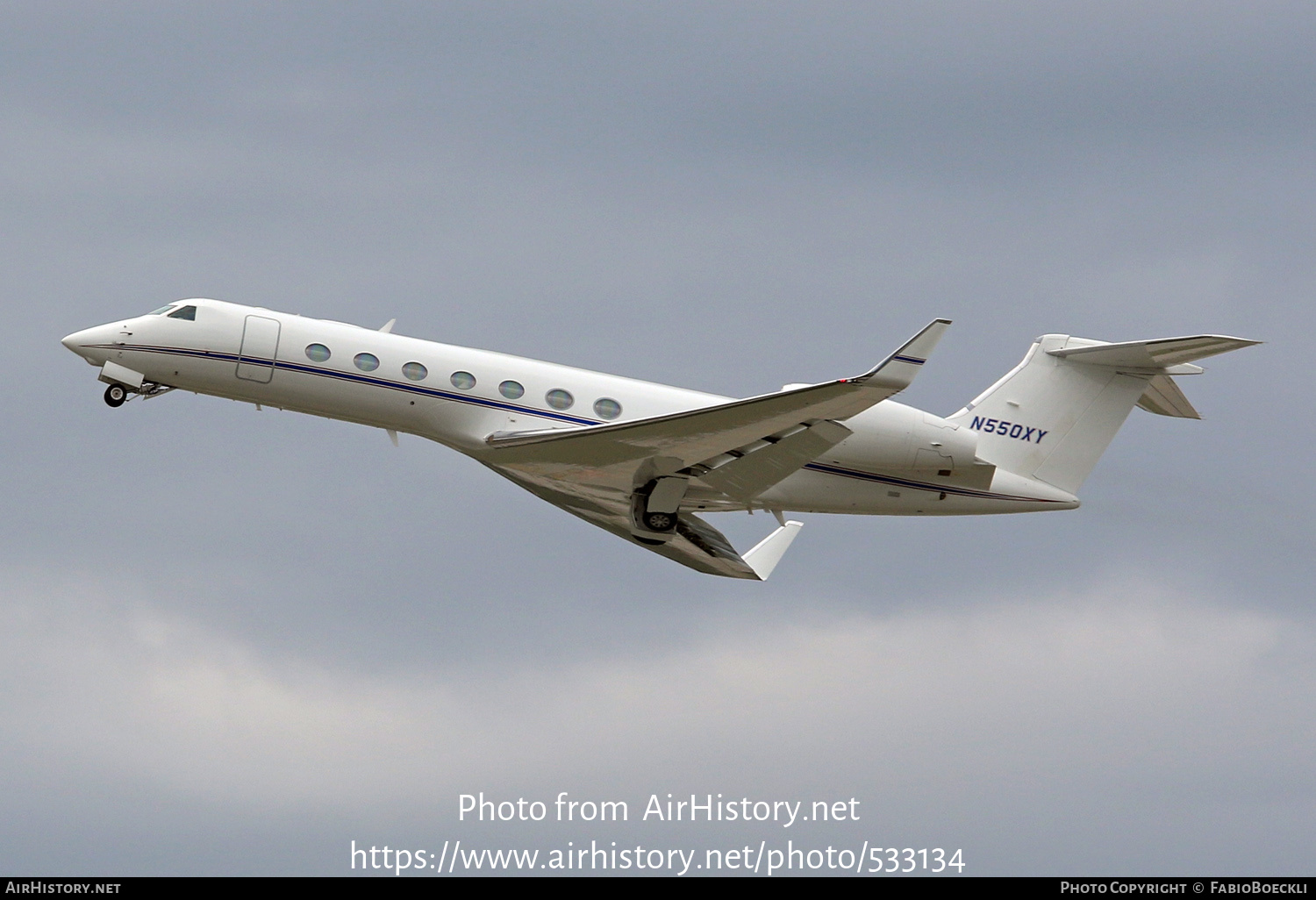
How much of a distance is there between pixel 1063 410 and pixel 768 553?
7.10 meters

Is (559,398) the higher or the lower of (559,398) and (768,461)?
the higher

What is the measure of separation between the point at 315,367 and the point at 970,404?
1182 centimetres

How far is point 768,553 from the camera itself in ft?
105

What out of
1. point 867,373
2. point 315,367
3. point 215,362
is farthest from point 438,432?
point 867,373

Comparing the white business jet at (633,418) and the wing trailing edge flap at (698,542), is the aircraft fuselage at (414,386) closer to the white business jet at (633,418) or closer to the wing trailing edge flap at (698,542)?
the white business jet at (633,418)

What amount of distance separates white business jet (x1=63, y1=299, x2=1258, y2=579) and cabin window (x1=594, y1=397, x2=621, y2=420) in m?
0.02

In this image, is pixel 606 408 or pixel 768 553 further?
pixel 768 553

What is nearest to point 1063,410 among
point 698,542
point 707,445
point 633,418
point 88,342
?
point 707,445

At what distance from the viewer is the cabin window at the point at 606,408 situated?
1046 inches

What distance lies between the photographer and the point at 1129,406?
28203 mm

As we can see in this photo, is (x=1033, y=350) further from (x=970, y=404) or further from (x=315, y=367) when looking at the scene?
(x=315, y=367)

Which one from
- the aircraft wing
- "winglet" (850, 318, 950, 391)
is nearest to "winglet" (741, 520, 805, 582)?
the aircraft wing

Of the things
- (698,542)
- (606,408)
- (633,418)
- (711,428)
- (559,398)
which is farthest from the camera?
(698,542)

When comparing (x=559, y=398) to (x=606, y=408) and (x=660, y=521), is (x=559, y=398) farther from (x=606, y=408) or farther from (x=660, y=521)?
(x=660, y=521)
